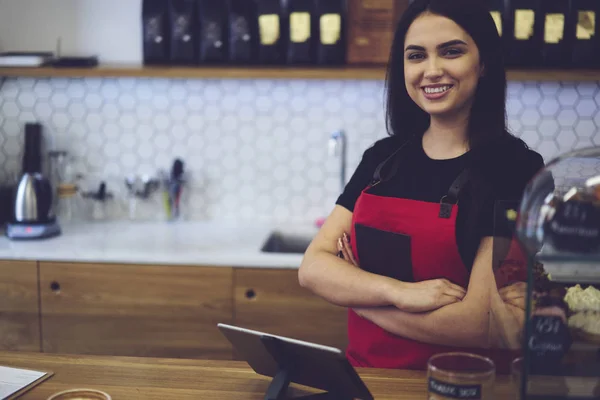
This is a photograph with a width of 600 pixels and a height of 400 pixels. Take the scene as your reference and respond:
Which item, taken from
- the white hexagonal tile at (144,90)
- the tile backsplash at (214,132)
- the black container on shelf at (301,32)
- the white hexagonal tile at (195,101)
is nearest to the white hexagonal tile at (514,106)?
the tile backsplash at (214,132)

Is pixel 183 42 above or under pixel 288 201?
above

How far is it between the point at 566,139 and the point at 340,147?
38.6 inches

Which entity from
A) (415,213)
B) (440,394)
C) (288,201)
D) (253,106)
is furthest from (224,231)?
(440,394)

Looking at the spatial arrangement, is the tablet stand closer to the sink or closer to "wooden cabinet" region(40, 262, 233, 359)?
"wooden cabinet" region(40, 262, 233, 359)

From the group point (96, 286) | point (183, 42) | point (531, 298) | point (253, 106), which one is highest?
point (183, 42)

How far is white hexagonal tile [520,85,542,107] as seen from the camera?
303 centimetres

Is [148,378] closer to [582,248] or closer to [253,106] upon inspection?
[582,248]

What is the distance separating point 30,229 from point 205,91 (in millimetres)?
952

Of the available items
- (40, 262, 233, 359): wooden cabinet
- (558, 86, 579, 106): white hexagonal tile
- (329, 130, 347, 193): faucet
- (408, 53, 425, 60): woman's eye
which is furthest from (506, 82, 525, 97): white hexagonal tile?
(40, 262, 233, 359): wooden cabinet

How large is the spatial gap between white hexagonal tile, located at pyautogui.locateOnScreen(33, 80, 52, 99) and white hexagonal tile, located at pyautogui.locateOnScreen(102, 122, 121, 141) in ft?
0.97

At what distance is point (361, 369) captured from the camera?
1540 millimetres

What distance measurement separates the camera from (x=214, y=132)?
3.18m

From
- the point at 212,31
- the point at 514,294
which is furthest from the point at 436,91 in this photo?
the point at 212,31

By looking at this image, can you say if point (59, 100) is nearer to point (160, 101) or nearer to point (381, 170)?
point (160, 101)
